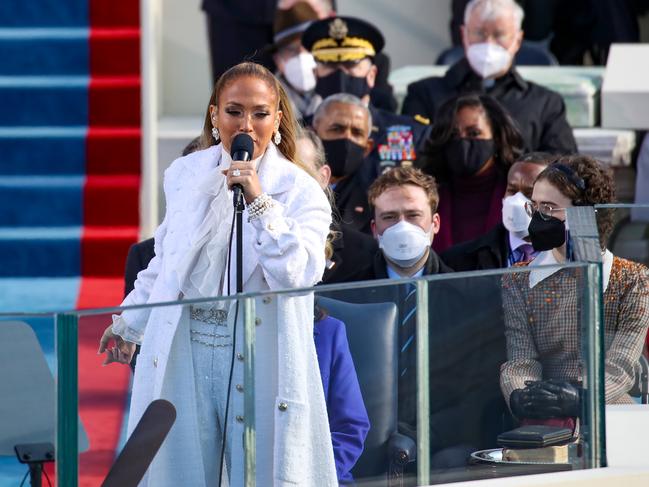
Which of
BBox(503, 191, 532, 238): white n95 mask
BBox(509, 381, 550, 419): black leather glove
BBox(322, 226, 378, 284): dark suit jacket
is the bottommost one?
BBox(509, 381, 550, 419): black leather glove

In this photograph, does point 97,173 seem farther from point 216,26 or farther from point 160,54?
point 160,54

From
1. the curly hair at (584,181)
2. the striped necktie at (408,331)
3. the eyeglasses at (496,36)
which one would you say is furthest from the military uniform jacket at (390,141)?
the striped necktie at (408,331)

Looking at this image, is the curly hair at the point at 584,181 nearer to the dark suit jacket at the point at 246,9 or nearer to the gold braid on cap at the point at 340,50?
the gold braid on cap at the point at 340,50

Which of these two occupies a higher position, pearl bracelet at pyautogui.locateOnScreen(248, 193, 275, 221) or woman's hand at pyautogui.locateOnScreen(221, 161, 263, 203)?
woman's hand at pyautogui.locateOnScreen(221, 161, 263, 203)

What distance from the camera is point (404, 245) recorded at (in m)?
5.11

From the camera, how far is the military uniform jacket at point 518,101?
280 inches

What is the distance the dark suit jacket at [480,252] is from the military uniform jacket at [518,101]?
3.72 feet

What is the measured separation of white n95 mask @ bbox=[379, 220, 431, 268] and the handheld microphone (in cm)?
137

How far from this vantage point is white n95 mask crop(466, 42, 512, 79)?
7496mm

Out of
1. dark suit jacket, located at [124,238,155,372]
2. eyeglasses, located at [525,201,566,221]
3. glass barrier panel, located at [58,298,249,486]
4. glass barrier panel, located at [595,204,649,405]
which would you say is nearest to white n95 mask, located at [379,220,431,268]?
eyeglasses, located at [525,201,566,221]

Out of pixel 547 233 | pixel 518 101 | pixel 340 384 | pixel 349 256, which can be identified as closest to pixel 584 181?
pixel 547 233

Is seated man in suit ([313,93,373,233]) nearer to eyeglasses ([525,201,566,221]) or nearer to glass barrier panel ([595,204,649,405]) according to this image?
eyeglasses ([525,201,566,221])

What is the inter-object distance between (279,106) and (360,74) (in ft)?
10.7

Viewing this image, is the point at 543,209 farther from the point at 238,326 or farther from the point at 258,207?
the point at 238,326
